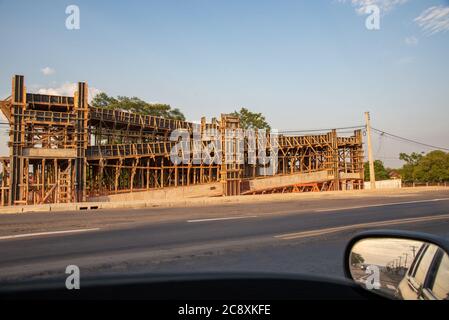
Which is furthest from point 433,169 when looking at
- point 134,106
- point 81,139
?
point 81,139

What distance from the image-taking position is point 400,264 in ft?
7.08

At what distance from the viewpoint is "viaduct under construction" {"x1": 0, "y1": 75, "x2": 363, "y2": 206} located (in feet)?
77.4

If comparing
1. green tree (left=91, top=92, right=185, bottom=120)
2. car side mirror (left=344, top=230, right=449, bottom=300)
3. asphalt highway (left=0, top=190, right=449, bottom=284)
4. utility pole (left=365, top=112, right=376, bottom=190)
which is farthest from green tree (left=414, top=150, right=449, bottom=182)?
car side mirror (left=344, top=230, right=449, bottom=300)

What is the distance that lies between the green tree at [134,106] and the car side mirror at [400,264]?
1585 inches

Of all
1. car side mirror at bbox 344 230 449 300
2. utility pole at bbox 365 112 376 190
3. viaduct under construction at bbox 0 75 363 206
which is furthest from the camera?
utility pole at bbox 365 112 376 190

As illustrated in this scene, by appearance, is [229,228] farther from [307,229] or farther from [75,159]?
[75,159]

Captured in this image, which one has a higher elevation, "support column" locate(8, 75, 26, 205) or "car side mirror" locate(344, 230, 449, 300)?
"support column" locate(8, 75, 26, 205)

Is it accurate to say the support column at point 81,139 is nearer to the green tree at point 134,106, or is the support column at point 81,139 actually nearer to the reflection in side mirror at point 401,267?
the green tree at point 134,106

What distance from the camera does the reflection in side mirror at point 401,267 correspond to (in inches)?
A: 71.2

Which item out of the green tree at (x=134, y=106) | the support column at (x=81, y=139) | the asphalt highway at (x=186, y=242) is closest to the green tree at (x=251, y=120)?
the green tree at (x=134, y=106)

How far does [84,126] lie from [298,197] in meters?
15.4

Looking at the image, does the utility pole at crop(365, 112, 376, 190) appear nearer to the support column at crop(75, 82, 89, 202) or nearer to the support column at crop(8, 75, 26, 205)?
the support column at crop(75, 82, 89, 202)
